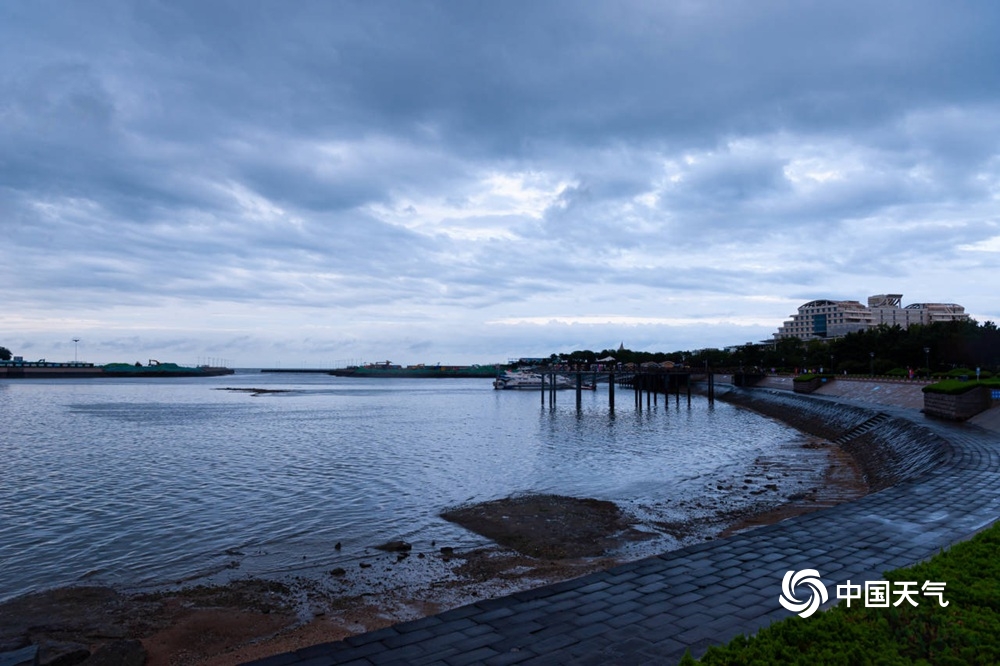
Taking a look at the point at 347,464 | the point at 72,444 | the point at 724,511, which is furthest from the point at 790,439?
the point at 72,444

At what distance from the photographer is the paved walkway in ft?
19.0

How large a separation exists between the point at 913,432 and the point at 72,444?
40.2 meters

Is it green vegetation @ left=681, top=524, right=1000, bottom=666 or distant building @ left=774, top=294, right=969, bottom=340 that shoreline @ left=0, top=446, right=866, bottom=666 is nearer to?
green vegetation @ left=681, top=524, right=1000, bottom=666

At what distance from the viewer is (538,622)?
256 inches

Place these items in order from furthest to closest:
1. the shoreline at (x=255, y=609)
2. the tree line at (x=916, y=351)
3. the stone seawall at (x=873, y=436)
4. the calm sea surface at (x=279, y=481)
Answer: the tree line at (x=916, y=351)
the stone seawall at (x=873, y=436)
the calm sea surface at (x=279, y=481)
the shoreline at (x=255, y=609)

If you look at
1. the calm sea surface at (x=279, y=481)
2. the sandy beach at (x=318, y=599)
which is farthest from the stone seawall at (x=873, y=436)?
the sandy beach at (x=318, y=599)

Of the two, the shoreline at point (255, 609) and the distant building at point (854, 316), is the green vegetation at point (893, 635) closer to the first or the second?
the shoreline at point (255, 609)

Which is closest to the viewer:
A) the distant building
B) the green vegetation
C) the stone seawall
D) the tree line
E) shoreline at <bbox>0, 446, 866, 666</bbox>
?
the green vegetation

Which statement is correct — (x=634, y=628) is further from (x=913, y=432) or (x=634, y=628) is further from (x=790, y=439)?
(x=790, y=439)

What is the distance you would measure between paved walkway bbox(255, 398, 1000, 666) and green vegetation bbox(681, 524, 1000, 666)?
0.80m

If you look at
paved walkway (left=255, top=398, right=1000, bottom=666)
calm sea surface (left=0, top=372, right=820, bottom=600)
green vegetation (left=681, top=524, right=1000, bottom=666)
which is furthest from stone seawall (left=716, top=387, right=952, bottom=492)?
green vegetation (left=681, top=524, right=1000, bottom=666)

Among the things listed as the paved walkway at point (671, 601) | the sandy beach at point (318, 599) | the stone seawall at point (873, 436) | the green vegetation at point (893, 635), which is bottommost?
the sandy beach at point (318, 599)

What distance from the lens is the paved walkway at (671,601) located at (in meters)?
5.79

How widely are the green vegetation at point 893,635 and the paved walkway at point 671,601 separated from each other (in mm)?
800
